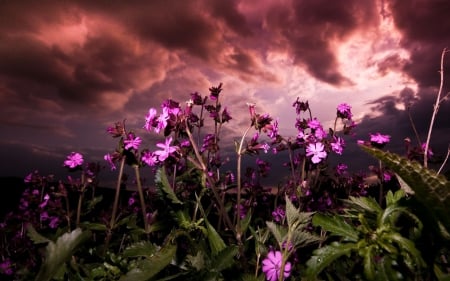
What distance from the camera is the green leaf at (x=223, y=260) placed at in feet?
4.76

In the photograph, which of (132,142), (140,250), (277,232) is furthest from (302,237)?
(132,142)

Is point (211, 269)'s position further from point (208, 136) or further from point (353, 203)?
point (208, 136)

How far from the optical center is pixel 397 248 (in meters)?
1.00

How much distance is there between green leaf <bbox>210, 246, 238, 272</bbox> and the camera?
1452mm

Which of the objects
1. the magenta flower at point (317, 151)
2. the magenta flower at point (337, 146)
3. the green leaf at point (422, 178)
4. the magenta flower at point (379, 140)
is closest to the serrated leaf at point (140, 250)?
the green leaf at point (422, 178)

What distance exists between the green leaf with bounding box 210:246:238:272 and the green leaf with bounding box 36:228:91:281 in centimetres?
74

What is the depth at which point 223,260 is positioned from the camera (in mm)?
1463

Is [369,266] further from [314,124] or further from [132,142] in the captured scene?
[314,124]

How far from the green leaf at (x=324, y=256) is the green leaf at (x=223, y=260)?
0.54 m

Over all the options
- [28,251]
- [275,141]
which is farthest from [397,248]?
[28,251]

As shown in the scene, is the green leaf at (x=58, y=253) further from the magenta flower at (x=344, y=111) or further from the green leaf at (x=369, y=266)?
the magenta flower at (x=344, y=111)

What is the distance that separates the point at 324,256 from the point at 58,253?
0.68 metres

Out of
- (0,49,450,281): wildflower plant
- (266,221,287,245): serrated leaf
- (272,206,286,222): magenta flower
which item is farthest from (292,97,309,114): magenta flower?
(266,221,287,245): serrated leaf

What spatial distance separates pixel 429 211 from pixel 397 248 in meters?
0.25
